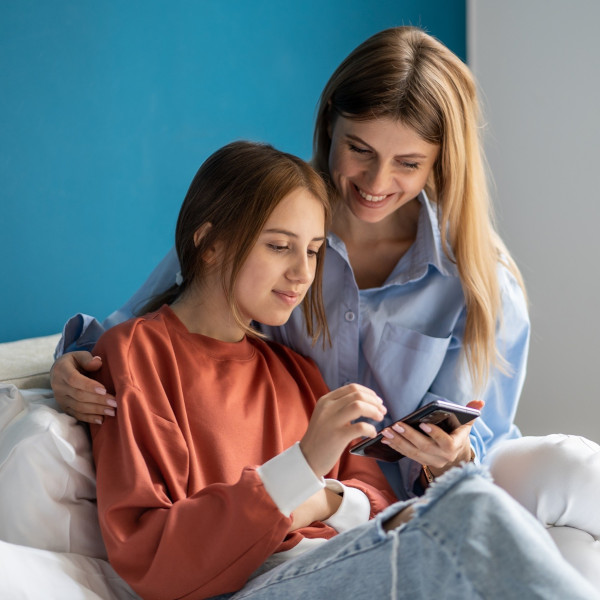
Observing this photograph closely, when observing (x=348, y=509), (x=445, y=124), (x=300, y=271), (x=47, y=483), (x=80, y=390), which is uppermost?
(x=445, y=124)

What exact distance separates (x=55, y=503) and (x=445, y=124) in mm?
964

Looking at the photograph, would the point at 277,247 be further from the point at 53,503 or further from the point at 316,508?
the point at 53,503

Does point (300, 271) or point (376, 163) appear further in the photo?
point (376, 163)

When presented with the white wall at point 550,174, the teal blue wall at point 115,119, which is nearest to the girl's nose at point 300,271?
the teal blue wall at point 115,119

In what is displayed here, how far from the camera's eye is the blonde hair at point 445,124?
151 cm

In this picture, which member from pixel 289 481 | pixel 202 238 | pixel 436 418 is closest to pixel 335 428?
pixel 289 481

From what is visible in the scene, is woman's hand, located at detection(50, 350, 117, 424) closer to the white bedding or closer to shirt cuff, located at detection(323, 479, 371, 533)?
the white bedding

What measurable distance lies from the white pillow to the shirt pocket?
2.05ft

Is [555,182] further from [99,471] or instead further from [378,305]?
[99,471]

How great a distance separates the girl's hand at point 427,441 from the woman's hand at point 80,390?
1.47 ft

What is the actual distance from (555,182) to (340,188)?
130 cm

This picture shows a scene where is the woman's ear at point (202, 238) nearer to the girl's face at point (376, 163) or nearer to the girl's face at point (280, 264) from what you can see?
the girl's face at point (280, 264)

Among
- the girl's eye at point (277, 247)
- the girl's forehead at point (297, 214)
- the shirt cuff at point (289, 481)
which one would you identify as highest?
Answer: the girl's forehead at point (297, 214)

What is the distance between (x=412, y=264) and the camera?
168 cm
